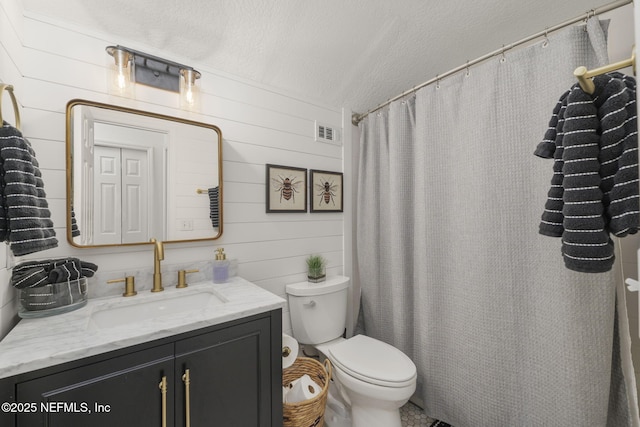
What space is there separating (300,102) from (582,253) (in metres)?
1.70

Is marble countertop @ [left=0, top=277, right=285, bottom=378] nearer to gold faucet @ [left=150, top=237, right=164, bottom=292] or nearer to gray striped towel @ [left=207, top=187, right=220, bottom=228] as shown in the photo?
gold faucet @ [left=150, top=237, right=164, bottom=292]

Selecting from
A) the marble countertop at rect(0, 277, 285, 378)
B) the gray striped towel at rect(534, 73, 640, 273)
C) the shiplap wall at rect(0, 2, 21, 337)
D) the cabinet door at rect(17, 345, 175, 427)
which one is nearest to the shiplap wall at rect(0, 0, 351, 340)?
the shiplap wall at rect(0, 2, 21, 337)

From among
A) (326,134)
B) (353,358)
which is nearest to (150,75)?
(326,134)

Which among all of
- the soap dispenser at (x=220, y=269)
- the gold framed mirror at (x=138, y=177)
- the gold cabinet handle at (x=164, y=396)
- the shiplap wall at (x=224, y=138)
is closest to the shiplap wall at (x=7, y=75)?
the shiplap wall at (x=224, y=138)

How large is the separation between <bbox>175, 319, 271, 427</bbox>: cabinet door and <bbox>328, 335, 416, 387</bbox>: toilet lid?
0.48 m

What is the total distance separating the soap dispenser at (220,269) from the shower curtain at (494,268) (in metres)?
1.06

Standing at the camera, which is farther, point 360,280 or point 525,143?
point 360,280

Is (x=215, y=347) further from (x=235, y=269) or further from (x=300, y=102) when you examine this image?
(x=300, y=102)

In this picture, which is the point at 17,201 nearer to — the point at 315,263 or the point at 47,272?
the point at 47,272

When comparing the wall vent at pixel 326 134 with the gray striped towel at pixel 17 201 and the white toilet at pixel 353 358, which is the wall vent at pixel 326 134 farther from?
the gray striped towel at pixel 17 201

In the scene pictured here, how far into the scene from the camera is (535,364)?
3.90 feet

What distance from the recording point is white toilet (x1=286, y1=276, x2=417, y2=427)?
129cm

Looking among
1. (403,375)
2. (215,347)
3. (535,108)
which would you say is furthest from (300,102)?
(403,375)

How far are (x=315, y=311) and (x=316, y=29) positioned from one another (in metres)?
1.62
